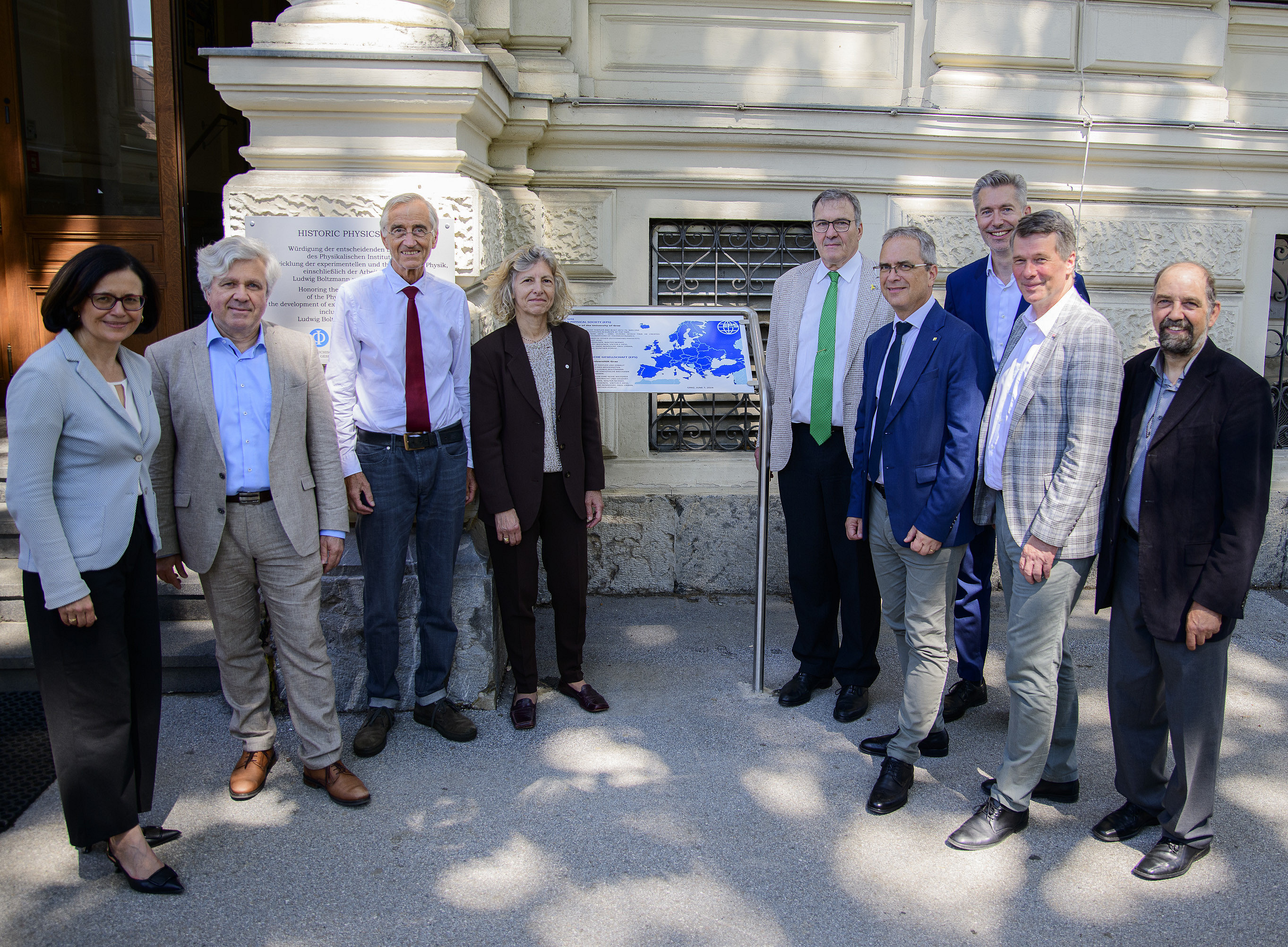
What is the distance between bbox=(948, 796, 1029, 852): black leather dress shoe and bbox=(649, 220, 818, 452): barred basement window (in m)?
2.73

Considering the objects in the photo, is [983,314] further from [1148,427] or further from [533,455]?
[533,455]

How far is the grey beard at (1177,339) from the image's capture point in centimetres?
267

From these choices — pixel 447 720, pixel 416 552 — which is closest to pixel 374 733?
pixel 447 720

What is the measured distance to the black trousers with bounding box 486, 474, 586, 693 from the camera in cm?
371

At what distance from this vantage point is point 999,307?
12.1 feet

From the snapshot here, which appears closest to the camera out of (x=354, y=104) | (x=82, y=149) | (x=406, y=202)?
(x=406, y=202)

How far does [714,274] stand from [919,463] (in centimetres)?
254

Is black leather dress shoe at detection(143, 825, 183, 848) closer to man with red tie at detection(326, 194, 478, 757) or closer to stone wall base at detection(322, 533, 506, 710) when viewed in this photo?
man with red tie at detection(326, 194, 478, 757)

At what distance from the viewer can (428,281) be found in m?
3.52

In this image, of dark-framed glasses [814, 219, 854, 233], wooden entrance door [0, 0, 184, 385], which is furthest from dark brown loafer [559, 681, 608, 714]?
wooden entrance door [0, 0, 184, 385]

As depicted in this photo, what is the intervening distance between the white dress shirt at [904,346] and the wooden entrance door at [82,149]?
4.24 meters

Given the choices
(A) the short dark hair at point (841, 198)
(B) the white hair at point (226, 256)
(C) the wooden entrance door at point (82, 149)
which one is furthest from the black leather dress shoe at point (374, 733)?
(C) the wooden entrance door at point (82, 149)

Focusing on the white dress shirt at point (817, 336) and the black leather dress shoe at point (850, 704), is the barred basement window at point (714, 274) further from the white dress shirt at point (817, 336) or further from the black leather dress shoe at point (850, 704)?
the black leather dress shoe at point (850, 704)

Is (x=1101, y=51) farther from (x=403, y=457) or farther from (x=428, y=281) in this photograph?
(x=403, y=457)
